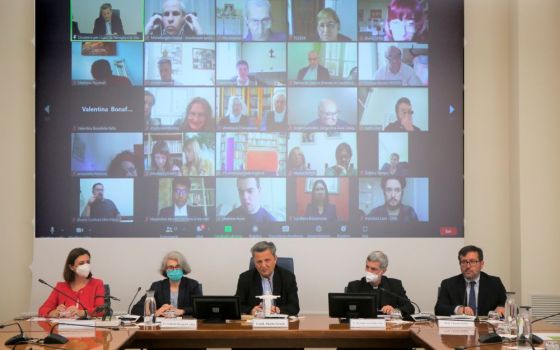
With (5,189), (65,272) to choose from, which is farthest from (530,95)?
(5,189)

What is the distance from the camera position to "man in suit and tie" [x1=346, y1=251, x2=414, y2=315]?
6715mm

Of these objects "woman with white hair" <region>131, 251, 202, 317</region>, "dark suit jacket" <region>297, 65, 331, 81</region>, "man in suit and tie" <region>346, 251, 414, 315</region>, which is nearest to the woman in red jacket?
"woman with white hair" <region>131, 251, 202, 317</region>

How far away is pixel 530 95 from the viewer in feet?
25.1

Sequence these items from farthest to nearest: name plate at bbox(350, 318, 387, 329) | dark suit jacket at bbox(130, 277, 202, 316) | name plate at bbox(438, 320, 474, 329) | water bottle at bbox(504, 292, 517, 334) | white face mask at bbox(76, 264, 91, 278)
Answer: dark suit jacket at bbox(130, 277, 202, 316), white face mask at bbox(76, 264, 91, 278), name plate at bbox(350, 318, 387, 329), name plate at bbox(438, 320, 474, 329), water bottle at bbox(504, 292, 517, 334)

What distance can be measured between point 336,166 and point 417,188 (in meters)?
0.71

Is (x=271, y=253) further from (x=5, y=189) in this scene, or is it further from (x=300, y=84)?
(x=5, y=189)

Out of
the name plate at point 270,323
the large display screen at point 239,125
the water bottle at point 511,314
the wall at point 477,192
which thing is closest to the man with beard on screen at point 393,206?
the large display screen at point 239,125

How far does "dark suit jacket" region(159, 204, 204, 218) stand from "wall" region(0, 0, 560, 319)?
219mm

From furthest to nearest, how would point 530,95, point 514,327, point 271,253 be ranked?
point 530,95 → point 271,253 → point 514,327

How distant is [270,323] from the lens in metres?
5.82

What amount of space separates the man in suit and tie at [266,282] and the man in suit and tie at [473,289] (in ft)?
3.55

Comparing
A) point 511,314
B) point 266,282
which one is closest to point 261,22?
point 266,282

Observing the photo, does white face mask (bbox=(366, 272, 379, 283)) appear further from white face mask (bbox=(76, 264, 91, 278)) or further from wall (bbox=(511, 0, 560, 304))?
white face mask (bbox=(76, 264, 91, 278))

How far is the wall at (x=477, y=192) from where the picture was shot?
25.1 feet
